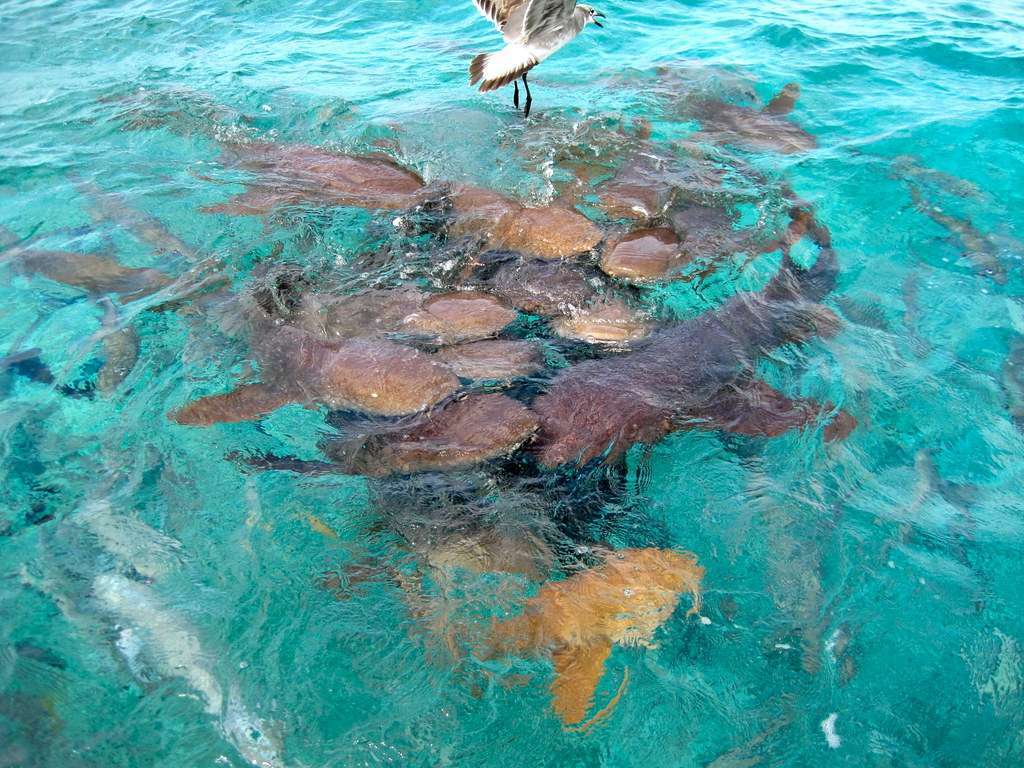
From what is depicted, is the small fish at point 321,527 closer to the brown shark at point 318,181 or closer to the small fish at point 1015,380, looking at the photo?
the brown shark at point 318,181

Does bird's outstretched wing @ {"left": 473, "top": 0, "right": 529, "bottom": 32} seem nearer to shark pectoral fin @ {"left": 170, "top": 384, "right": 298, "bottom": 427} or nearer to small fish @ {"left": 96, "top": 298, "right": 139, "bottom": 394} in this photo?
shark pectoral fin @ {"left": 170, "top": 384, "right": 298, "bottom": 427}

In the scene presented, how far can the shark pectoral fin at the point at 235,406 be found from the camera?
361 centimetres

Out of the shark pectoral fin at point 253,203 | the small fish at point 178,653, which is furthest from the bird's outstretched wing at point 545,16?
the small fish at point 178,653

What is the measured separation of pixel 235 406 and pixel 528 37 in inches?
125

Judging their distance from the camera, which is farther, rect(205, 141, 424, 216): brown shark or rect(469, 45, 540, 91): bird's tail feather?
rect(205, 141, 424, 216): brown shark

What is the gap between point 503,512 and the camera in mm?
3070

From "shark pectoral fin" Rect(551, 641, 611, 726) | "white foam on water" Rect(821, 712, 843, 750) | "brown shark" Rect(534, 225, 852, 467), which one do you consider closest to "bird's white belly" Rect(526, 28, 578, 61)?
"brown shark" Rect(534, 225, 852, 467)

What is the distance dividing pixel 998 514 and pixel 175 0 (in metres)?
12.1

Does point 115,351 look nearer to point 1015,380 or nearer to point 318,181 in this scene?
point 318,181

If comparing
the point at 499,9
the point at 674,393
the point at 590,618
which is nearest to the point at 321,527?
the point at 590,618

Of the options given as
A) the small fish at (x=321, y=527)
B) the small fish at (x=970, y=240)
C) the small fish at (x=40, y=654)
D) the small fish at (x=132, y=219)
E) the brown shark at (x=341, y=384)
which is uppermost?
the small fish at (x=132, y=219)

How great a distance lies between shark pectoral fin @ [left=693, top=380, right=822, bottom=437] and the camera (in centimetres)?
355

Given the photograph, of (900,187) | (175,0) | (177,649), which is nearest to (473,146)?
(900,187)

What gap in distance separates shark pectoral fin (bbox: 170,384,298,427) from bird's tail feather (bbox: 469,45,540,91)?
236 centimetres
